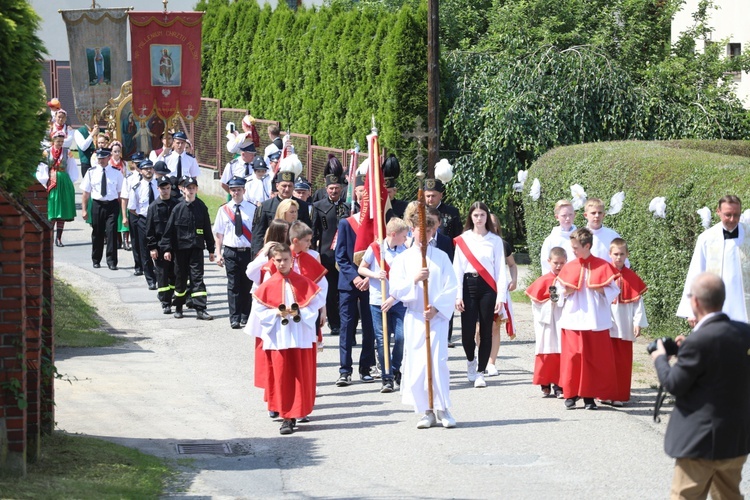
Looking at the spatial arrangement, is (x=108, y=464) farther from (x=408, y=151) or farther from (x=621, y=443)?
(x=408, y=151)

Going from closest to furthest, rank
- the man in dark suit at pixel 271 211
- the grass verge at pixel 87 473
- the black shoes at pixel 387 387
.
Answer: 1. the grass verge at pixel 87 473
2. the black shoes at pixel 387 387
3. the man in dark suit at pixel 271 211

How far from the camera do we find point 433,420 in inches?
415

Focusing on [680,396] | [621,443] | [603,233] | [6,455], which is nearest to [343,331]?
[603,233]

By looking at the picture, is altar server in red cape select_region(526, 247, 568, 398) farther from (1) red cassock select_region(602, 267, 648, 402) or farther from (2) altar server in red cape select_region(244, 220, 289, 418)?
(2) altar server in red cape select_region(244, 220, 289, 418)

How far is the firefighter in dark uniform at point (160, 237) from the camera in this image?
664 inches

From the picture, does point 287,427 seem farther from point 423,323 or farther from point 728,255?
point 728,255

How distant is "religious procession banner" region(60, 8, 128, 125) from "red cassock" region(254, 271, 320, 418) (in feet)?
52.1

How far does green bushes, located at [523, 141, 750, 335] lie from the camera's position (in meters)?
13.6

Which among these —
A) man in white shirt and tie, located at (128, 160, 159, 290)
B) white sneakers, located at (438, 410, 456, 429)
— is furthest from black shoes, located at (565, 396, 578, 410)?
man in white shirt and tie, located at (128, 160, 159, 290)

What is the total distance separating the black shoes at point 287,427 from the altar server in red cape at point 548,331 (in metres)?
2.55

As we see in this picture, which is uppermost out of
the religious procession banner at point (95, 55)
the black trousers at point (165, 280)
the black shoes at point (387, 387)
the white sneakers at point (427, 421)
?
the religious procession banner at point (95, 55)

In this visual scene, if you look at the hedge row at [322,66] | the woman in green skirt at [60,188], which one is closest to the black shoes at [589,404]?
the hedge row at [322,66]

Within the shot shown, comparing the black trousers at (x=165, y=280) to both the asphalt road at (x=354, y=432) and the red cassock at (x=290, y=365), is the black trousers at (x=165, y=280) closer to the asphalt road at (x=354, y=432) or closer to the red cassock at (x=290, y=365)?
the asphalt road at (x=354, y=432)

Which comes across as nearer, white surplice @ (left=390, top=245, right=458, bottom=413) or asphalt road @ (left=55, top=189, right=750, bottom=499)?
asphalt road @ (left=55, top=189, right=750, bottom=499)
